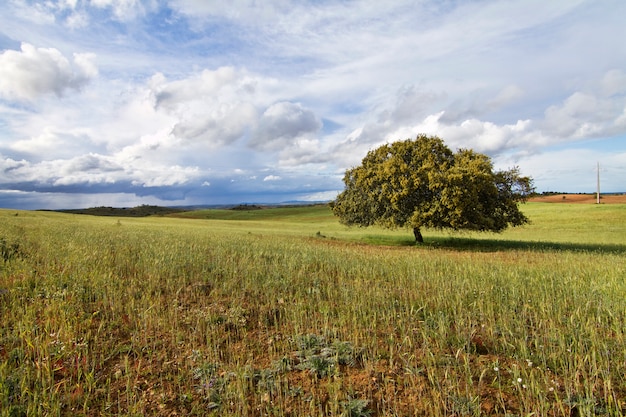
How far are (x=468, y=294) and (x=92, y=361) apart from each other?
7708 millimetres

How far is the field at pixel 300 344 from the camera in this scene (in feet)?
13.8

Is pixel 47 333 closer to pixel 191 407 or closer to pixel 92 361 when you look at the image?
pixel 92 361

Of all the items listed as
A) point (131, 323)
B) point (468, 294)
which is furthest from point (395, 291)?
point (131, 323)

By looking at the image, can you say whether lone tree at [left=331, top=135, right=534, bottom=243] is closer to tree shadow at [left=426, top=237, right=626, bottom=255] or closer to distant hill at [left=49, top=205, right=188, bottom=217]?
tree shadow at [left=426, top=237, right=626, bottom=255]

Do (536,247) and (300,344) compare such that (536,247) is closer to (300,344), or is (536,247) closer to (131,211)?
(300,344)

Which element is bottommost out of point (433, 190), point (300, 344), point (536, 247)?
point (536, 247)

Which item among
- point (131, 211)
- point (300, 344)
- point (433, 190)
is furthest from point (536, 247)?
point (131, 211)

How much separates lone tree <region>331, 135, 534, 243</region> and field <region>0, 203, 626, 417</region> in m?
13.5

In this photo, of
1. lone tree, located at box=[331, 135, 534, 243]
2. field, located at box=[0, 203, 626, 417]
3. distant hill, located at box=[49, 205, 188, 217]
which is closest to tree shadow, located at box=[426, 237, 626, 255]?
lone tree, located at box=[331, 135, 534, 243]

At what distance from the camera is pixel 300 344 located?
5.60 meters

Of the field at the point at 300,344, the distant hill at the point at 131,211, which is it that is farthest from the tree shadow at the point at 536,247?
the distant hill at the point at 131,211

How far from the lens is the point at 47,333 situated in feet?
19.1

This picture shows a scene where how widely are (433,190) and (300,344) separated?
20665 millimetres

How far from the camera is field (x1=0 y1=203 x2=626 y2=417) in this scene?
4219 millimetres
